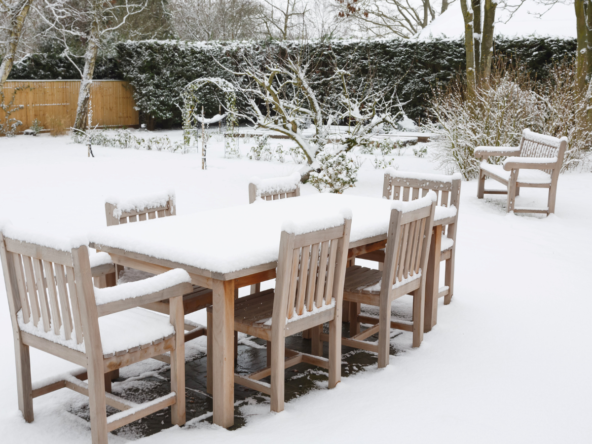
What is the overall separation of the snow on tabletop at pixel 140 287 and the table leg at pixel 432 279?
1.90m

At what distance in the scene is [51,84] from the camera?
653 inches

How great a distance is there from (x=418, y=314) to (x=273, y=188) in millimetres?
1372

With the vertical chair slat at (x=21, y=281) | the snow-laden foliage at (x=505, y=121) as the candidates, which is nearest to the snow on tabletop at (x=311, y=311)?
the vertical chair slat at (x=21, y=281)

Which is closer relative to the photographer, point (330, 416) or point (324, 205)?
point (330, 416)

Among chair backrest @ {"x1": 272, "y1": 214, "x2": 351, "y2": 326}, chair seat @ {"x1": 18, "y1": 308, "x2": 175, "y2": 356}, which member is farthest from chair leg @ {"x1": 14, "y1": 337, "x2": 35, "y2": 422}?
chair backrest @ {"x1": 272, "y1": 214, "x2": 351, "y2": 326}

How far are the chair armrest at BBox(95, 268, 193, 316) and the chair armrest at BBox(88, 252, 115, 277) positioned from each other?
21.6 inches

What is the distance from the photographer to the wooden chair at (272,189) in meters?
4.41

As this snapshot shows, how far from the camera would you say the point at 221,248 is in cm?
301

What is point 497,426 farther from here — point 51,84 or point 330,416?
point 51,84

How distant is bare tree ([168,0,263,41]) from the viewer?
26.2m

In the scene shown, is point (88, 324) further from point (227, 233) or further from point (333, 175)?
point (333, 175)

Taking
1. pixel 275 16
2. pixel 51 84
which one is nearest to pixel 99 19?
pixel 51 84

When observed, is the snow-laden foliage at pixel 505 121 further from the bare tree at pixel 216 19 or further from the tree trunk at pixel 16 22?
the bare tree at pixel 216 19

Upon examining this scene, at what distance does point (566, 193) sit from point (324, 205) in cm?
586
